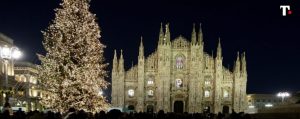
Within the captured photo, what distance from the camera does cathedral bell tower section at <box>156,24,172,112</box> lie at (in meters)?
72.6

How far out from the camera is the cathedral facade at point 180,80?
72.8m

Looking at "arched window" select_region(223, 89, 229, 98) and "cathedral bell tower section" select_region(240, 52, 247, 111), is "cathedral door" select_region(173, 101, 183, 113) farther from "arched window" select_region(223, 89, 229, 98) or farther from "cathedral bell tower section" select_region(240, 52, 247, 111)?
"cathedral bell tower section" select_region(240, 52, 247, 111)

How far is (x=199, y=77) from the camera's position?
241 feet

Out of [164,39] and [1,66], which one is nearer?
[1,66]

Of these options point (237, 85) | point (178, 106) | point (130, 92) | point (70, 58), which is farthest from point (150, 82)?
point (70, 58)

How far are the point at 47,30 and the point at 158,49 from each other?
42.8 m

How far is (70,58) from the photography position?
31.5 metres

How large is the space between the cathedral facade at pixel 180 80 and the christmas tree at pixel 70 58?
135 ft

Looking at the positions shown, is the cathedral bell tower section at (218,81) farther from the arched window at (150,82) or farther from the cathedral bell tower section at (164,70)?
the arched window at (150,82)

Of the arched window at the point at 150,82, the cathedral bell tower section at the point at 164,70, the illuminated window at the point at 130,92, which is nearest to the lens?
the cathedral bell tower section at the point at 164,70

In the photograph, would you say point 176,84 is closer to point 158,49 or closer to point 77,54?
point 158,49

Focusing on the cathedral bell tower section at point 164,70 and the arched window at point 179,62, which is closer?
the cathedral bell tower section at point 164,70

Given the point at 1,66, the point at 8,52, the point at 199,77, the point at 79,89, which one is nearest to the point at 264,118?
the point at 8,52

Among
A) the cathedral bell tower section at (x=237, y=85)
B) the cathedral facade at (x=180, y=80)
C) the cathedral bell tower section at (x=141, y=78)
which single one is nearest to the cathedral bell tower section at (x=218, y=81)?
the cathedral facade at (x=180, y=80)
